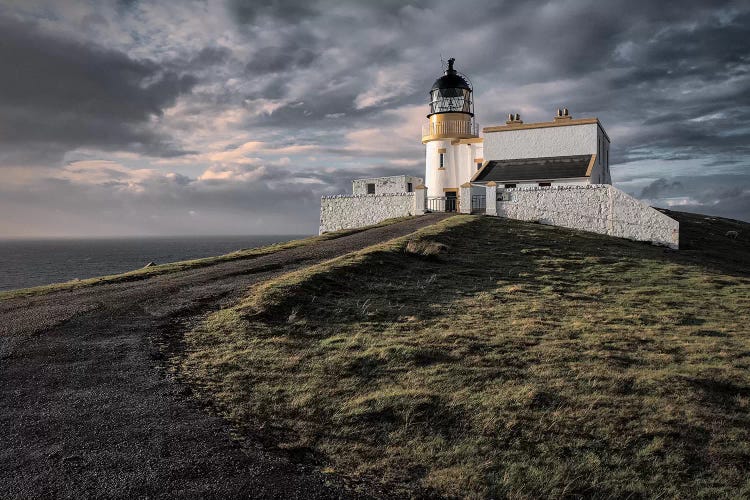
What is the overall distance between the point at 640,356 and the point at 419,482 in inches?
272

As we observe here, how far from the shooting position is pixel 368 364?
30.4 ft

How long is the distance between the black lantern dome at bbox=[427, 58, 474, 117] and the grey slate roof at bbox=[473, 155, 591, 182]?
6.41 meters

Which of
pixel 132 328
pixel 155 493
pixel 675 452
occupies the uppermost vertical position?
pixel 132 328

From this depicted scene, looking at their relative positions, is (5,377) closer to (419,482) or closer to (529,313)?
(419,482)

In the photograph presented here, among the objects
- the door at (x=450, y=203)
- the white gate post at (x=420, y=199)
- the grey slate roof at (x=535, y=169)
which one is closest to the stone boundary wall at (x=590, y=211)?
the grey slate roof at (x=535, y=169)

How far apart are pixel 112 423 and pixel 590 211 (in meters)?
32.0

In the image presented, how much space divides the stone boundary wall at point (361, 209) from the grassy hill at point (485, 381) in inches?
935

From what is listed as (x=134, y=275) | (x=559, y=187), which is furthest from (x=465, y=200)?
(x=134, y=275)

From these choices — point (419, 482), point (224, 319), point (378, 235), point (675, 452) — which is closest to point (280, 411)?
point (419, 482)

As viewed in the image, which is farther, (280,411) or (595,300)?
(595,300)

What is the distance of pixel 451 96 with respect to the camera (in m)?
43.5

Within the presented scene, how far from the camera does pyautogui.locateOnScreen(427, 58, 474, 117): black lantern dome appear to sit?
4334 centimetres

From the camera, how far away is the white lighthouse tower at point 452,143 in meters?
43.2

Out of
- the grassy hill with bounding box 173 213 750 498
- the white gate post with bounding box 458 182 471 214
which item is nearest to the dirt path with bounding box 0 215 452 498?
the grassy hill with bounding box 173 213 750 498
